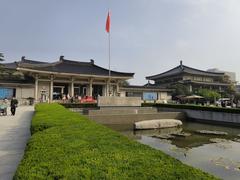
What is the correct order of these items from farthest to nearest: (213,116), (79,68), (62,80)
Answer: (79,68), (62,80), (213,116)

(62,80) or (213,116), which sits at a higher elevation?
(62,80)

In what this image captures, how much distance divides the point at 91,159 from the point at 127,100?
18.0 metres

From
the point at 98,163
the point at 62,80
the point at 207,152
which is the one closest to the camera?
the point at 98,163

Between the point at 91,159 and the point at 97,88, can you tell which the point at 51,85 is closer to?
the point at 97,88

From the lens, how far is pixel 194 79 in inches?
1873

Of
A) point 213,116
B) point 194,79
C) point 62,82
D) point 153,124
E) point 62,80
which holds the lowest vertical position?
point 153,124

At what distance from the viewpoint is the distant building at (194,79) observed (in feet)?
144

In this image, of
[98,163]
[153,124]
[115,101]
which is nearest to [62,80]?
[115,101]

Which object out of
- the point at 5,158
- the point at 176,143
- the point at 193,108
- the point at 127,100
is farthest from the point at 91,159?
the point at 127,100

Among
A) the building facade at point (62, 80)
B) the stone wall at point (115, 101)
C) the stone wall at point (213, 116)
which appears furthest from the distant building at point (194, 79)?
the stone wall at point (213, 116)

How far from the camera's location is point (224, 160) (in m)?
6.20

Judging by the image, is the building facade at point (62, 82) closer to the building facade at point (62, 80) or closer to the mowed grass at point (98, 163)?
the building facade at point (62, 80)

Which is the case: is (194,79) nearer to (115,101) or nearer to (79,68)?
(79,68)

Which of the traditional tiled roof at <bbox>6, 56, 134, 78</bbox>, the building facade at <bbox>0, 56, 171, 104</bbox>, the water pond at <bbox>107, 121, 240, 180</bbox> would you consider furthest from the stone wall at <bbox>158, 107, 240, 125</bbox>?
the traditional tiled roof at <bbox>6, 56, 134, 78</bbox>
